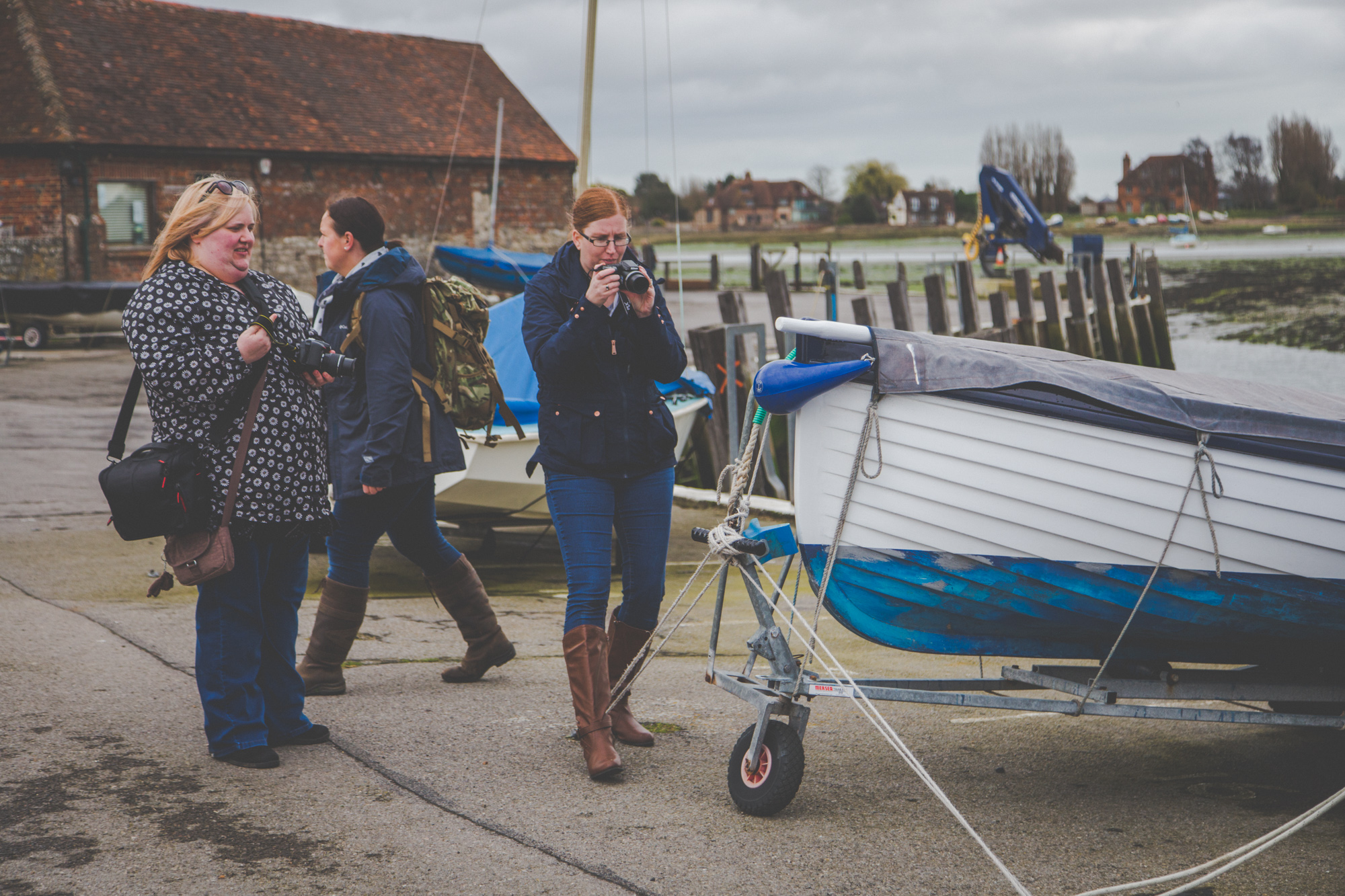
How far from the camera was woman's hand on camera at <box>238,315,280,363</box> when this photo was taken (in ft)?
12.4

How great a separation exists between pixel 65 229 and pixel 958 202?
9677 cm

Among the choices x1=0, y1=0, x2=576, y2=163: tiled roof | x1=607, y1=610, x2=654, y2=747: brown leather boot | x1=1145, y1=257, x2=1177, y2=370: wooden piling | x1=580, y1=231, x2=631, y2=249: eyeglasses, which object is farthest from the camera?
x1=0, y1=0, x2=576, y2=163: tiled roof

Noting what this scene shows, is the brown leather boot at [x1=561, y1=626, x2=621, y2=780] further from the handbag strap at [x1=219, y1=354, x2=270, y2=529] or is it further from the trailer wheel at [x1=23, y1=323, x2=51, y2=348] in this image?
the trailer wheel at [x1=23, y1=323, x2=51, y2=348]

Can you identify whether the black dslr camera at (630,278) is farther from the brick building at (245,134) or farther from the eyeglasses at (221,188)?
the brick building at (245,134)

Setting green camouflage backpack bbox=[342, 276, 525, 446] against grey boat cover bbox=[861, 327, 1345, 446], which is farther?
green camouflage backpack bbox=[342, 276, 525, 446]

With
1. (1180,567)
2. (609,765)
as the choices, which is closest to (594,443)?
(609,765)

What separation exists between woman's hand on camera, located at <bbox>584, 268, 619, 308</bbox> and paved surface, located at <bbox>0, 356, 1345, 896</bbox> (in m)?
1.54

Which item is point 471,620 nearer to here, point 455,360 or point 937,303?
point 455,360

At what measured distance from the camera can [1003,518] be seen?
3674 millimetres

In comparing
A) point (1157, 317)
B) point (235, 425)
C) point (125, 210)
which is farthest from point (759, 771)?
point (125, 210)

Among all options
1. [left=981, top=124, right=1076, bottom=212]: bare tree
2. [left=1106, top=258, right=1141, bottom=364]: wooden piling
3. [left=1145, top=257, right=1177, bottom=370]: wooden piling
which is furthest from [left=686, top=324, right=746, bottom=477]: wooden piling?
[left=981, top=124, right=1076, bottom=212]: bare tree

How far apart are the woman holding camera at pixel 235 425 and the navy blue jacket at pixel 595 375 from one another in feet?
2.54

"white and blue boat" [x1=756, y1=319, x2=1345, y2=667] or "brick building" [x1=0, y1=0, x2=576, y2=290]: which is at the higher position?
"brick building" [x1=0, y1=0, x2=576, y2=290]

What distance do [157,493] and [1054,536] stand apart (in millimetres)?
2700
